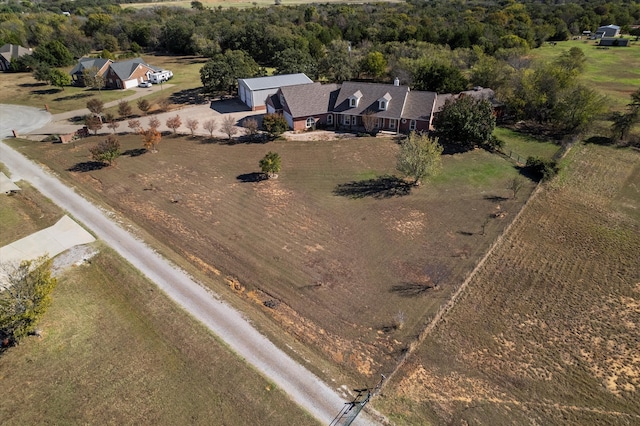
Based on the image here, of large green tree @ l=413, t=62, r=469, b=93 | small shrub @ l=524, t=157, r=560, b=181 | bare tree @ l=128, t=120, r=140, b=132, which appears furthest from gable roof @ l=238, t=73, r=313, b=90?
small shrub @ l=524, t=157, r=560, b=181

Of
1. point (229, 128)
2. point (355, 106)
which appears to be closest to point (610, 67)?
point (355, 106)

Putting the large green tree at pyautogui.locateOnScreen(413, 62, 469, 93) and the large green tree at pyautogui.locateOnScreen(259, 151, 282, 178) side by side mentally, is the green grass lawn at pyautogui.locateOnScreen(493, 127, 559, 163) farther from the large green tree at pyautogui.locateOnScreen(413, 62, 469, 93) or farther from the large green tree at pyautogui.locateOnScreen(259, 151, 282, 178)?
the large green tree at pyautogui.locateOnScreen(259, 151, 282, 178)

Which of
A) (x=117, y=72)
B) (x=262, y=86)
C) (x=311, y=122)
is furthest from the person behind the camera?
(x=117, y=72)

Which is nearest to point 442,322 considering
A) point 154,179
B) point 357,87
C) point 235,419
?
point 235,419

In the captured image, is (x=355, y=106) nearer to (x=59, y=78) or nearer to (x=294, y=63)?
(x=294, y=63)

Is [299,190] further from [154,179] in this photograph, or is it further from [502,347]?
[502,347]

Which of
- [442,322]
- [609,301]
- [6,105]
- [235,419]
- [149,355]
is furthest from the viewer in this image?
[6,105]
